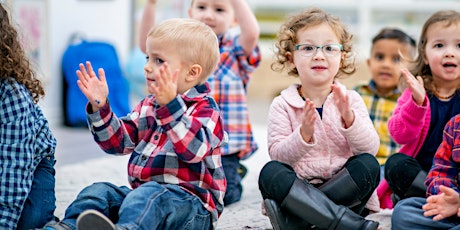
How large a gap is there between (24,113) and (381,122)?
4.02 feet

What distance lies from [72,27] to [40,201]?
2.62 m

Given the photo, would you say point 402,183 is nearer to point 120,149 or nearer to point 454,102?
point 454,102

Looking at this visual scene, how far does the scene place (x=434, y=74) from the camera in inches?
73.0

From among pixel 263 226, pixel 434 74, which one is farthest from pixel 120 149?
pixel 434 74

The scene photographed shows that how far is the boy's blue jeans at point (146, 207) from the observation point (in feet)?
4.43

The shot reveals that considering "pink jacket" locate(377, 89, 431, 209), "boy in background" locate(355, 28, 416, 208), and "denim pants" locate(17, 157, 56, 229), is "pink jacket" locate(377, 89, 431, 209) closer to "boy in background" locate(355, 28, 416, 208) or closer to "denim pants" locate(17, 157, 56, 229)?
"boy in background" locate(355, 28, 416, 208)

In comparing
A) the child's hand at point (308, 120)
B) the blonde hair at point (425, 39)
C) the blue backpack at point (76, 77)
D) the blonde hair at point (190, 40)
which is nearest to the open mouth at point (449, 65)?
the blonde hair at point (425, 39)

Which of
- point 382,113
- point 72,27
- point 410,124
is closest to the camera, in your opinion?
point 410,124

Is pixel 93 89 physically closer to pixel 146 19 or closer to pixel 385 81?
pixel 146 19

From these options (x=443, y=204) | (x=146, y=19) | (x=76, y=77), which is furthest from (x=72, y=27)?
(x=443, y=204)

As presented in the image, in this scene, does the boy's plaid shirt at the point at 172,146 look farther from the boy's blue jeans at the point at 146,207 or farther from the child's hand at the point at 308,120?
the child's hand at the point at 308,120

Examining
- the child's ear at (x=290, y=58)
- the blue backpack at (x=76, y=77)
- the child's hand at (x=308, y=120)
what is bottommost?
the blue backpack at (x=76, y=77)

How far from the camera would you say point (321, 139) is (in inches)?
63.0

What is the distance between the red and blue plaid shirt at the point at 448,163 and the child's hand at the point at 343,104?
0.24 metres
